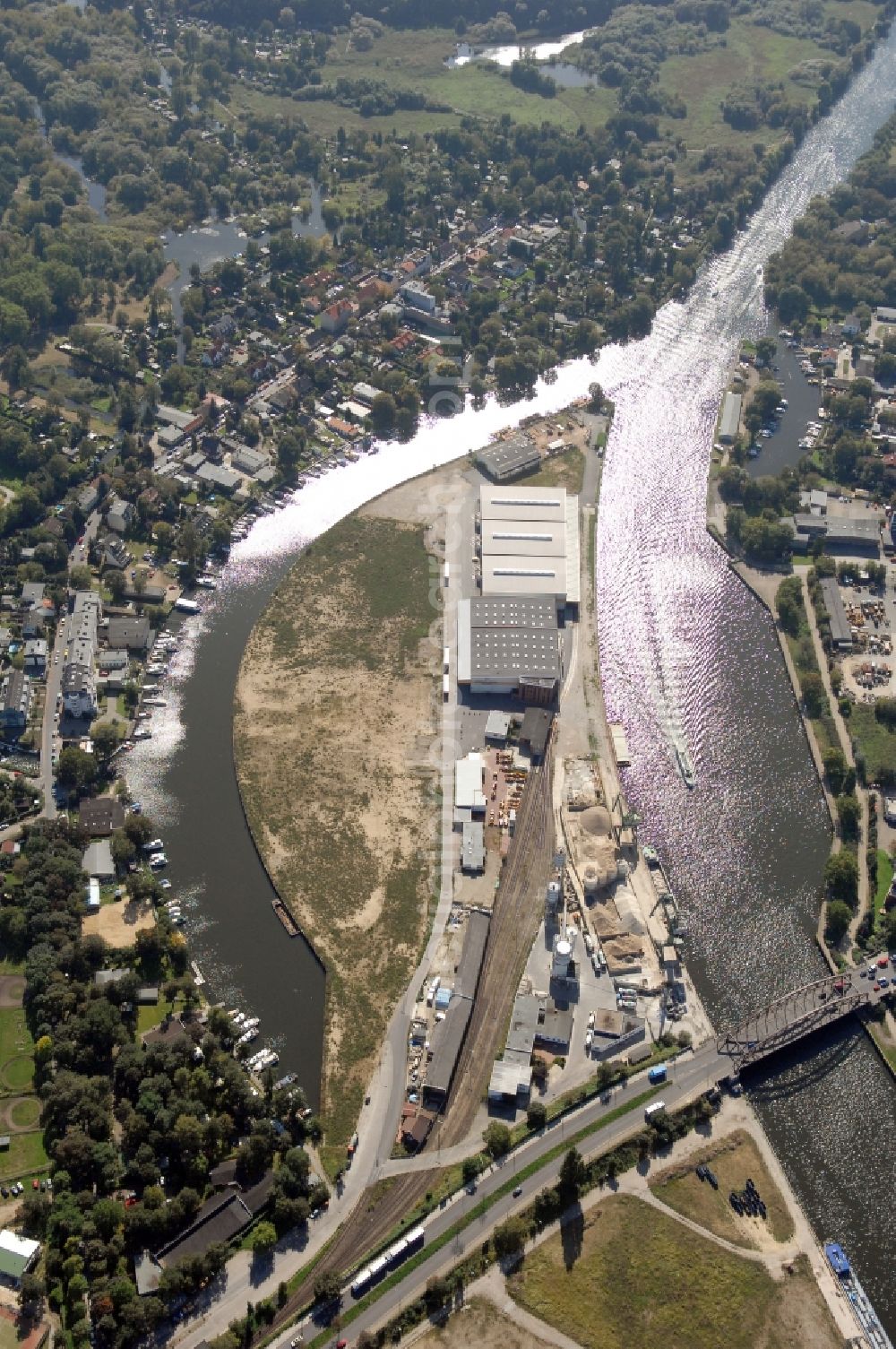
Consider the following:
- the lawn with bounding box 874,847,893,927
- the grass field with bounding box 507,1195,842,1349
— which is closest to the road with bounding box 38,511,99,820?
the grass field with bounding box 507,1195,842,1349

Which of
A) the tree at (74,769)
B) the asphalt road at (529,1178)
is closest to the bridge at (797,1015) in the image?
the asphalt road at (529,1178)

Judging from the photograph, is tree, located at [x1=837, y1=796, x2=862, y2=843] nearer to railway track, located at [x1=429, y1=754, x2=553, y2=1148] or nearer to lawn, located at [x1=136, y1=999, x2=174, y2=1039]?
railway track, located at [x1=429, y1=754, x2=553, y2=1148]

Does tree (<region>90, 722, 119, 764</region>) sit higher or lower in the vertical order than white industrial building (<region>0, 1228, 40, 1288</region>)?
higher

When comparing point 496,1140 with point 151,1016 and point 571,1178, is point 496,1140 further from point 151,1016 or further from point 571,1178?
point 151,1016

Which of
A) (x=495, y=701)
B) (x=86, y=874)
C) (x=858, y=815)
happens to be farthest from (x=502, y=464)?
(x=86, y=874)

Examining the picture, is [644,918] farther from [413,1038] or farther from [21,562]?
[21,562]

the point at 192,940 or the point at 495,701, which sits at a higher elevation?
the point at 495,701
